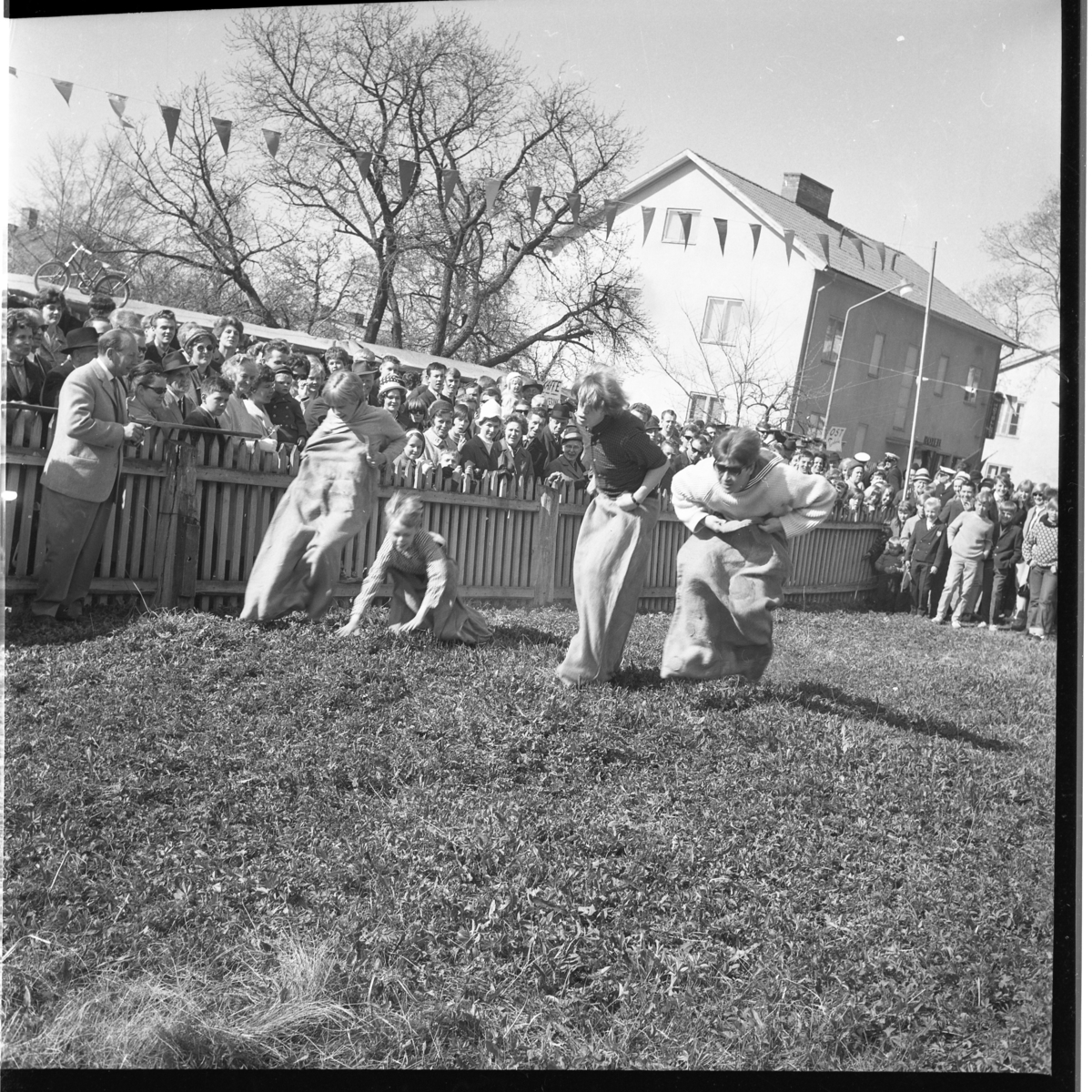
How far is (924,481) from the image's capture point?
3826 mm

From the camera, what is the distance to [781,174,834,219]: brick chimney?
11.5ft

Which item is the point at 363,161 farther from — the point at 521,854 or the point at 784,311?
the point at 521,854

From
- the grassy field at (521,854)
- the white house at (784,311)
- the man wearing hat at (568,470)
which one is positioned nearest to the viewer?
the grassy field at (521,854)

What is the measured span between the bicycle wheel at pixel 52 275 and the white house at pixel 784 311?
1.77m

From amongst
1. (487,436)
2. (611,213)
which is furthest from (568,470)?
(611,213)

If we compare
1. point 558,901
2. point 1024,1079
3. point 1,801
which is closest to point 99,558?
point 1,801

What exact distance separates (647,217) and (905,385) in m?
1.03

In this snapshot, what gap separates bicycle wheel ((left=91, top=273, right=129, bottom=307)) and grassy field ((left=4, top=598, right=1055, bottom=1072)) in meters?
1.24

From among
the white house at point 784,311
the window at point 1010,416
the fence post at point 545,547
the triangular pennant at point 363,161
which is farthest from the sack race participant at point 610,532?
the window at point 1010,416

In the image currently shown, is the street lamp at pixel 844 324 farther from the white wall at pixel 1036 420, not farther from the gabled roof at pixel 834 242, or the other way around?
the white wall at pixel 1036 420

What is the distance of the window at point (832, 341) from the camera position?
3.73 m

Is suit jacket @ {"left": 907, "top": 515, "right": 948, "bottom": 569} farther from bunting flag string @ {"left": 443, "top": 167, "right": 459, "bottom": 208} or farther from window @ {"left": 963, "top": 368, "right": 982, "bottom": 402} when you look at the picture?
bunting flag string @ {"left": 443, "top": 167, "right": 459, "bottom": 208}

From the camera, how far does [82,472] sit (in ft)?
14.7

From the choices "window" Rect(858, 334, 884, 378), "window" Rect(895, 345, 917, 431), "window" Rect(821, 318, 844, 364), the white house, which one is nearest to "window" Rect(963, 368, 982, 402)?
the white house
